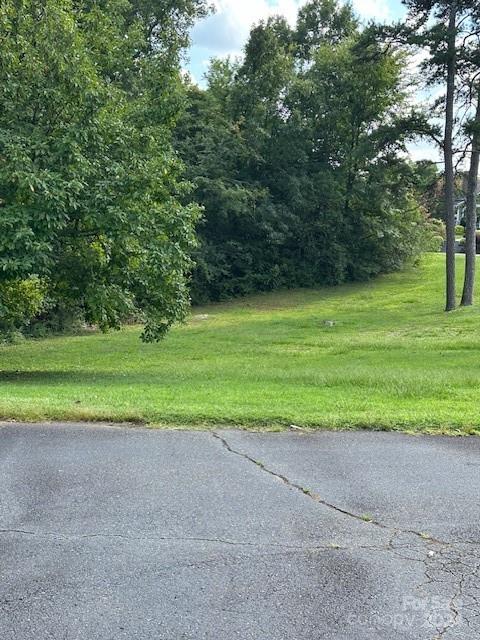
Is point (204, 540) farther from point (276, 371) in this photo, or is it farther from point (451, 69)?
point (451, 69)

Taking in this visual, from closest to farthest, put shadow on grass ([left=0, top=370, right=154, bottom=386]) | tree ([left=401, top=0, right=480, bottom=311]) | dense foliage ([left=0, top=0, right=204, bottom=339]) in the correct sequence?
dense foliage ([left=0, top=0, right=204, bottom=339]), shadow on grass ([left=0, top=370, right=154, bottom=386]), tree ([left=401, top=0, right=480, bottom=311])

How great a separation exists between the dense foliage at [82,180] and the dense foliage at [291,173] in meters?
21.9

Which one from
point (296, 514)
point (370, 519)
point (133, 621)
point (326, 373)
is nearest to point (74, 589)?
point (133, 621)

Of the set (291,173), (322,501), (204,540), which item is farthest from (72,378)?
(291,173)

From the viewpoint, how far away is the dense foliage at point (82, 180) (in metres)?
12.2

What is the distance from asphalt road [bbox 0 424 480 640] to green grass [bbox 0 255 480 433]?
143cm

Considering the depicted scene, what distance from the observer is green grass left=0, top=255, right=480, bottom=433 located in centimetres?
750

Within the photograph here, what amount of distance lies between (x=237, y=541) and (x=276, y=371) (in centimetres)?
980

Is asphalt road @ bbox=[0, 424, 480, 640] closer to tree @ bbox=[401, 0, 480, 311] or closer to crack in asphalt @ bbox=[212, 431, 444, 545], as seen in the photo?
crack in asphalt @ bbox=[212, 431, 444, 545]

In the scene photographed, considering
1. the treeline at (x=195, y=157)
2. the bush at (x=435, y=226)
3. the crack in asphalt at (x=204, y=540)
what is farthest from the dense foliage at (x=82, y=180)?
the bush at (x=435, y=226)

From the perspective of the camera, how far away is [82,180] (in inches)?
501

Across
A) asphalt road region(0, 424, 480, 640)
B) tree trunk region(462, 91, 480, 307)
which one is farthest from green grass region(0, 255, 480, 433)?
tree trunk region(462, 91, 480, 307)

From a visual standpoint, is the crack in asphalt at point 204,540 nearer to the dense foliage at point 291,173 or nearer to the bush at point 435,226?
the dense foliage at point 291,173

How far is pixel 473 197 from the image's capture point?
29594 mm
